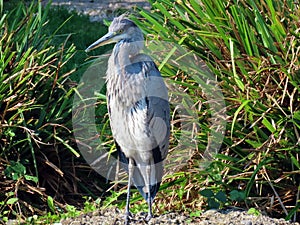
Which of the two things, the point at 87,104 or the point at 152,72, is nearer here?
the point at 152,72

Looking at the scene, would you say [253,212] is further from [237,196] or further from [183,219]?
[183,219]

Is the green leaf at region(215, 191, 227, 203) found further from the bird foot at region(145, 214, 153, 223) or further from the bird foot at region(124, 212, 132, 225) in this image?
the bird foot at region(124, 212, 132, 225)

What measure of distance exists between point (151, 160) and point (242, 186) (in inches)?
33.2

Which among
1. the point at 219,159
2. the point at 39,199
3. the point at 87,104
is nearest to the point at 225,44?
the point at 219,159

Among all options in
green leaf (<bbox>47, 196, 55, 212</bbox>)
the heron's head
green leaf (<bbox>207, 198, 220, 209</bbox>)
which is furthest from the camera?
green leaf (<bbox>47, 196, 55, 212</bbox>)

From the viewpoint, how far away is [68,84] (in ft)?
19.6

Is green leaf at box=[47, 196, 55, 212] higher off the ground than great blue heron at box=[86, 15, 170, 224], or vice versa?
great blue heron at box=[86, 15, 170, 224]

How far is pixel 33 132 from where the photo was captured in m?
5.40

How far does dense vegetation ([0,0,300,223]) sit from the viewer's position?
16.5ft

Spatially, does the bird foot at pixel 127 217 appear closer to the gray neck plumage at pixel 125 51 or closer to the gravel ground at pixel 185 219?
the gravel ground at pixel 185 219

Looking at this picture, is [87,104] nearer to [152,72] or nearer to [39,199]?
[39,199]

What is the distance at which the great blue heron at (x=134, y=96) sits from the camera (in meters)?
4.55

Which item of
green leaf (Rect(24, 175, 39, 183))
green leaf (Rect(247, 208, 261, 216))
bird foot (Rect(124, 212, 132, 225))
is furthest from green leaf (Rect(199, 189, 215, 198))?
green leaf (Rect(24, 175, 39, 183))

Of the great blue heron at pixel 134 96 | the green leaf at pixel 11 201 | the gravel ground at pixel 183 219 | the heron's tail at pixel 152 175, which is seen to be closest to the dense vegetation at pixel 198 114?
the green leaf at pixel 11 201
